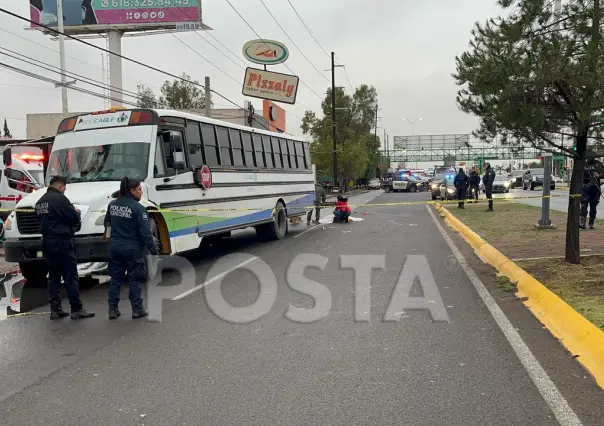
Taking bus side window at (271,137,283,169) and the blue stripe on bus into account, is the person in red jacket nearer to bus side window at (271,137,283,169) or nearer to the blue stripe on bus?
the blue stripe on bus

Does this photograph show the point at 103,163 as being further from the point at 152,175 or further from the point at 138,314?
the point at 138,314

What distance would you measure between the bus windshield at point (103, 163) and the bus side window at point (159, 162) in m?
0.17

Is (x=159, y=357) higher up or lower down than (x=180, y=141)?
lower down

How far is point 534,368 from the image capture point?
4.86 m

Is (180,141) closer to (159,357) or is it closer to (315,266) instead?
(315,266)

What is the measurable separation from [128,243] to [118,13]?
44.9 meters

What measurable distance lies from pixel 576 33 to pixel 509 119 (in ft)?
4.35

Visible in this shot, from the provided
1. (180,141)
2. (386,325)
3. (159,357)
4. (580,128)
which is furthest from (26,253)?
(580,128)

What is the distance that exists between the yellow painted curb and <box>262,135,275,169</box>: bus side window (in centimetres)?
734

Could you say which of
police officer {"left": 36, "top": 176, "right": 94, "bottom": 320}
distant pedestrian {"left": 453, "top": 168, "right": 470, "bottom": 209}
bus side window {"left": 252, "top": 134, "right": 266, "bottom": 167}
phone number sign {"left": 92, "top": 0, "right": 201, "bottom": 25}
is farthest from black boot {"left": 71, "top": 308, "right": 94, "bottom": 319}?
phone number sign {"left": 92, "top": 0, "right": 201, "bottom": 25}

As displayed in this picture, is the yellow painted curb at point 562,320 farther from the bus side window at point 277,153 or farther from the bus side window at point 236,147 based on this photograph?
the bus side window at point 277,153

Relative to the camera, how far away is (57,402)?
434 cm

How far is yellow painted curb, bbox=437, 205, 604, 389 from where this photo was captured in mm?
4914
